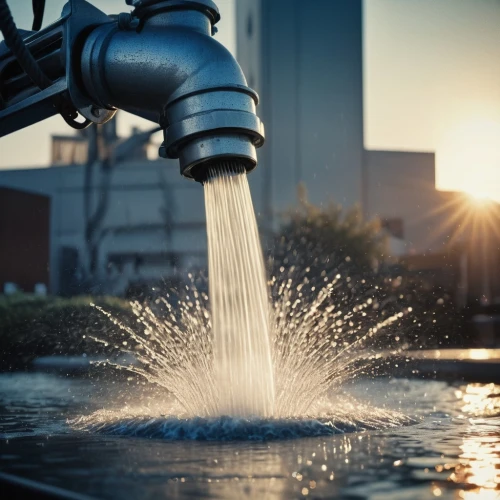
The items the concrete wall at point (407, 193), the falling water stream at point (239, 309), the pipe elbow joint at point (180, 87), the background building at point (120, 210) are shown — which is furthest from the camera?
the concrete wall at point (407, 193)

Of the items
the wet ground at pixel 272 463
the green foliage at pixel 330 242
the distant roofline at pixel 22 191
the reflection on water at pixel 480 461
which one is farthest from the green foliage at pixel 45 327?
the distant roofline at pixel 22 191

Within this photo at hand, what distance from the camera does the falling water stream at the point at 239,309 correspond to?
3549mm

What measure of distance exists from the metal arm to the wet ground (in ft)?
3.22

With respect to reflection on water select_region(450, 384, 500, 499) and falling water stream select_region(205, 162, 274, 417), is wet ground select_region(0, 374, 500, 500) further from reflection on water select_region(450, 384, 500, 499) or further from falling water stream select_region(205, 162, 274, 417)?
falling water stream select_region(205, 162, 274, 417)

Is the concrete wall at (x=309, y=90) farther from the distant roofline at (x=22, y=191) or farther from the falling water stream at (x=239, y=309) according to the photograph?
the falling water stream at (x=239, y=309)

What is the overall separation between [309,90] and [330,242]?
18.2m

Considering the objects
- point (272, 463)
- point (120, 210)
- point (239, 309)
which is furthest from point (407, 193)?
point (272, 463)

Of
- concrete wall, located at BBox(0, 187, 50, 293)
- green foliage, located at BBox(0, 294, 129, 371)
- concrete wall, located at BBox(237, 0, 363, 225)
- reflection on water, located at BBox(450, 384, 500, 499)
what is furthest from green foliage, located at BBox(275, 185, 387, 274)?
reflection on water, located at BBox(450, 384, 500, 499)

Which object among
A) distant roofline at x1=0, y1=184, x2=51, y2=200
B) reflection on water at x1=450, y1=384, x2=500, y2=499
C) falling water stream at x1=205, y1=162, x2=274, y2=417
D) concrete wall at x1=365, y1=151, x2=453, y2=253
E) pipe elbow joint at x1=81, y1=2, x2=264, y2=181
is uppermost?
concrete wall at x1=365, y1=151, x2=453, y2=253

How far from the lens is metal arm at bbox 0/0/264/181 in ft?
9.36

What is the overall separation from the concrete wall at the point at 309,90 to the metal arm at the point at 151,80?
35.2 meters

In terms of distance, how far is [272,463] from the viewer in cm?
281

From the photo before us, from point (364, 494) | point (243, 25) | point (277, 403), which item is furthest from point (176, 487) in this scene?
point (243, 25)

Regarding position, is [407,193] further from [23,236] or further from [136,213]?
[23,236]
